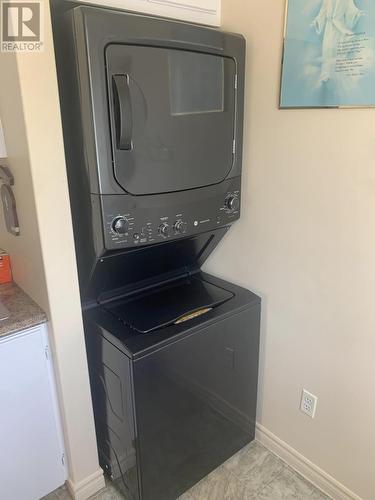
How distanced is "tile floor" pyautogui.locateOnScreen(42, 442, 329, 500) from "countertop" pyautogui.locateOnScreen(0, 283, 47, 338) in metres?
0.89

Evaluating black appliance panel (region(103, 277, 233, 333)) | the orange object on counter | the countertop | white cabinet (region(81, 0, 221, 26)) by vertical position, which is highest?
white cabinet (region(81, 0, 221, 26))

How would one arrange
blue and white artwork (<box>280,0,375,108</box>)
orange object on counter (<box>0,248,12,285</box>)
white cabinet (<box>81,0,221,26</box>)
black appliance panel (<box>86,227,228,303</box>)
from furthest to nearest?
orange object on counter (<box>0,248,12,285</box>) < black appliance panel (<box>86,227,228,303</box>) < white cabinet (<box>81,0,221,26</box>) < blue and white artwork (<box>280,0,375,108</box>)

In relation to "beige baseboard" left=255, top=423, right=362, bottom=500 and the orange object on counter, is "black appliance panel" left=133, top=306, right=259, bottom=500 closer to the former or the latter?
"beige baseboard" left=255, top=423, right=362, bottom=500

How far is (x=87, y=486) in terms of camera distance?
5.73 feet

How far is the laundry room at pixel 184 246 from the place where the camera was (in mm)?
1233

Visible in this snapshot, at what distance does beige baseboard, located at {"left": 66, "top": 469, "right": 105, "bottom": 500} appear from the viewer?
5.64 ft

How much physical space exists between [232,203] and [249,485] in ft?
4.24

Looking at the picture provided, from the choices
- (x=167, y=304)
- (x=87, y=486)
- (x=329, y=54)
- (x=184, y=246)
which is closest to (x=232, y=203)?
(x=184, y=246)

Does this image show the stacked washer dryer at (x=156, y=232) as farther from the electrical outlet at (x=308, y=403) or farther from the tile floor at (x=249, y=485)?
the electrical outlet at (x=308, y=403)

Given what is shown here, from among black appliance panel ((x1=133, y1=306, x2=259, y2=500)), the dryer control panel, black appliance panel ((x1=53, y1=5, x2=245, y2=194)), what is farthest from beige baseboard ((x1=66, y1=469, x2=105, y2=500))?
black appliance panel ((x1=53, y1=5, x2=245, y2=194))

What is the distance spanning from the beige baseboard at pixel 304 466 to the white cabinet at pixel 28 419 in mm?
996

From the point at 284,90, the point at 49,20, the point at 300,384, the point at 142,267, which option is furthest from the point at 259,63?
the point at 300,384

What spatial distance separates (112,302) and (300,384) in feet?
3.01

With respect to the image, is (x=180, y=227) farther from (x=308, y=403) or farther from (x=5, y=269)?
(x=308, y=403)
